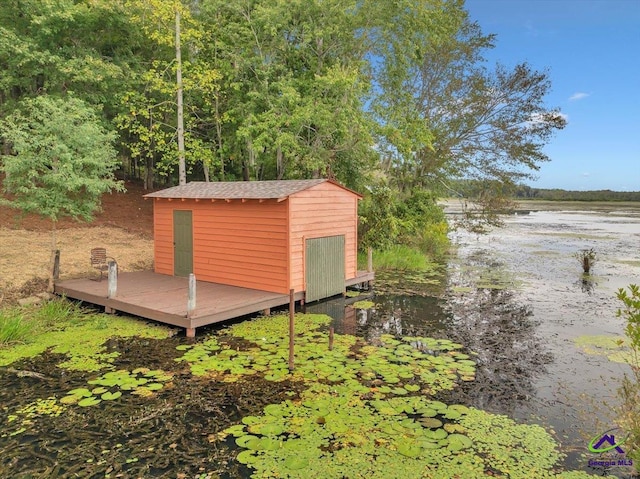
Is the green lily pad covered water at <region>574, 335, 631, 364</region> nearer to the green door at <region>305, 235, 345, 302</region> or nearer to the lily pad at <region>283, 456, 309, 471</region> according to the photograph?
the green door at <region>305, 235, 345, 302</region>

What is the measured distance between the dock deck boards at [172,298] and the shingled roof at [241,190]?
2.55 meters

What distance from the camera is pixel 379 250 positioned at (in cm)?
1861

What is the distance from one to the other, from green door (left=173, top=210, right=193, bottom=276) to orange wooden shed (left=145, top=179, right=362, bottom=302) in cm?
3

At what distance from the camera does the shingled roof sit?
37.1 feet

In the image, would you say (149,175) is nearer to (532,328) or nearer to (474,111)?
(474,111)

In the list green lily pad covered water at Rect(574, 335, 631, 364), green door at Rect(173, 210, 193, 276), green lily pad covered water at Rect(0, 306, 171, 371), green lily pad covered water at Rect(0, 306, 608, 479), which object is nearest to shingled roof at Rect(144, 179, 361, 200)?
green door at Rect(173, 210, 193, 276)

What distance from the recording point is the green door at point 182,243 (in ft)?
43.4

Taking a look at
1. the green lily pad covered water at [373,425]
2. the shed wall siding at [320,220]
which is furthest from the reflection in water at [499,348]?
the shed wall siding at [320,220]

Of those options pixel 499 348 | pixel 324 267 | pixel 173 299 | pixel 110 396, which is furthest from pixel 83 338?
pixel 499 348

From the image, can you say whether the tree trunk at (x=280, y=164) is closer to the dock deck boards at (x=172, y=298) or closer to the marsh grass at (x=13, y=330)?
the dock deck boards at (x=172, y=298)

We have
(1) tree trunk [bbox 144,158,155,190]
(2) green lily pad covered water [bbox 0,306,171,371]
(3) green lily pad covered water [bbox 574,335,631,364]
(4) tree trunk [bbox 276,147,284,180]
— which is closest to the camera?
(2) green lily pad covered water [bbox 0,306,171,371]

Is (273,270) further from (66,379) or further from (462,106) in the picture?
(462,106)

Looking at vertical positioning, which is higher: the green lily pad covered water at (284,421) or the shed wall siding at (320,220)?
the shed wall siding at (320,220)

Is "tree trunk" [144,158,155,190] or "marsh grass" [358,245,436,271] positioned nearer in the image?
"marsh grass" [358,245,436,271]
